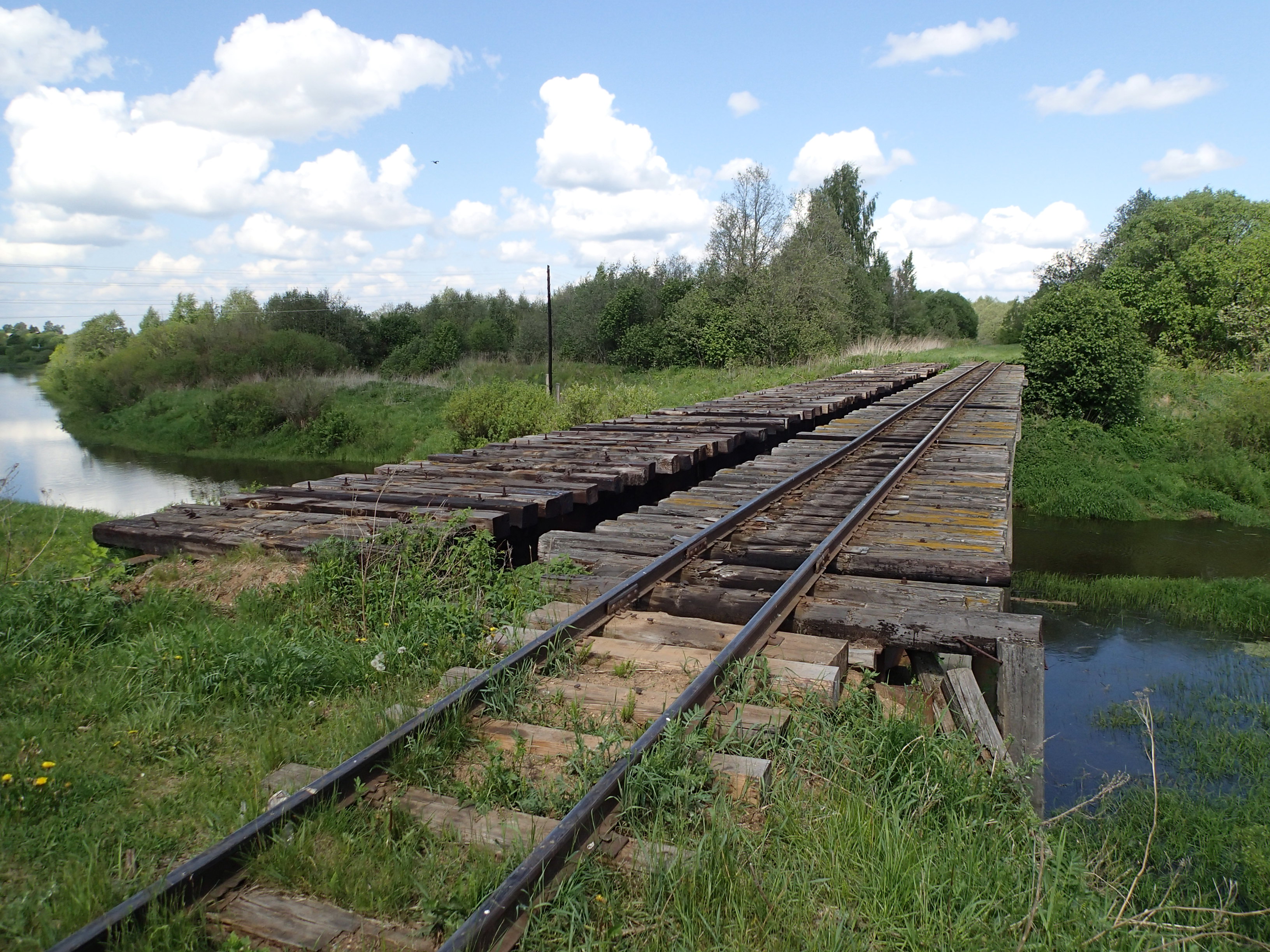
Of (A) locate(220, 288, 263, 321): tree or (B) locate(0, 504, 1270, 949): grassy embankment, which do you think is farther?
(A) locate(220, 288, 263, 321): tree

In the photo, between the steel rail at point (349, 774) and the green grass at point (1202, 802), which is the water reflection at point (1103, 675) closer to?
the green grass at point (1202, 802)

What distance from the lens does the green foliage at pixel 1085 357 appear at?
2038 centimetres

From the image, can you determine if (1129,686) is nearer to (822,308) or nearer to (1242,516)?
(1242,516)

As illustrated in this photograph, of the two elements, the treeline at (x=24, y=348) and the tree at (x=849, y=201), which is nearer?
the tree at (x=849, y=201)

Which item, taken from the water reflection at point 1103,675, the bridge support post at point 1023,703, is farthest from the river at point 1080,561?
the bridge support post at point 1023,703

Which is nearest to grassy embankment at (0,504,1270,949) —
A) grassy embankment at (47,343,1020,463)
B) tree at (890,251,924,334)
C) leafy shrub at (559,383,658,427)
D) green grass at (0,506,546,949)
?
green grass at (0,506,546,949)

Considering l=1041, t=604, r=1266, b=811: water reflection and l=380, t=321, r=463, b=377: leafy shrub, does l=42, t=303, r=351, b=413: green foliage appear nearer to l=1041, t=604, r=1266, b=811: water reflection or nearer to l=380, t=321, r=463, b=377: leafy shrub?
l=380, t=321, r=463, b=377: leafy shrub

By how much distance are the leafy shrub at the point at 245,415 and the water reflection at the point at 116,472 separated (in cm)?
165

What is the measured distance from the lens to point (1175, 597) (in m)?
11.0

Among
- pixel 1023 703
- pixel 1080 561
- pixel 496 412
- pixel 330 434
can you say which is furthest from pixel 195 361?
pixel 1023 703

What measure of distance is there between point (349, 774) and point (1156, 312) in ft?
139

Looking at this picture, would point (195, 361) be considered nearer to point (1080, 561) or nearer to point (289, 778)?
point (1080, 561)

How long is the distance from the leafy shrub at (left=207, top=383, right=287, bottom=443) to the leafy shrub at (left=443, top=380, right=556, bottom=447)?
1094 cm

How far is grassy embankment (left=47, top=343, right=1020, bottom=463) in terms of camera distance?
2797 cm
